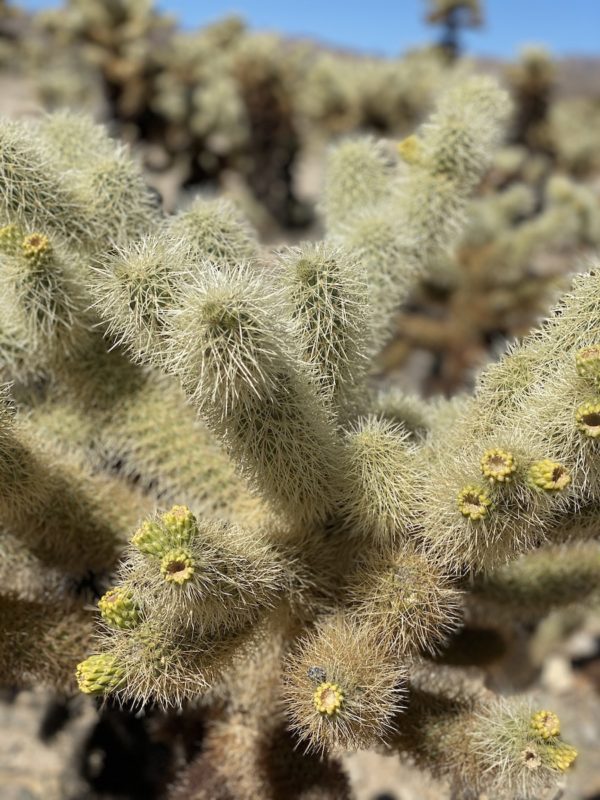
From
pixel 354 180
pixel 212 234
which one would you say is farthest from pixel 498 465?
pixel 354 180

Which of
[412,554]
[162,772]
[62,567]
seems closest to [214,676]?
[412,554]

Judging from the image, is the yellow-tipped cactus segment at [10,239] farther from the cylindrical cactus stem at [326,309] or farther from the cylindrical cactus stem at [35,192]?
the cylindrical cactus stem at [326,309]

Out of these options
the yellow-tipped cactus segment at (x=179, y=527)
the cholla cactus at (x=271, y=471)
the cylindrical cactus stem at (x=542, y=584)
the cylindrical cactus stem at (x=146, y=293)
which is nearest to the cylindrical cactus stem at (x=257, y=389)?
the cholla cactus at (x=271, y=471)

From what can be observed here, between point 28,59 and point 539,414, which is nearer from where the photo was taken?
point 539,414

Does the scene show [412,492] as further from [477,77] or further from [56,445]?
[477,77]

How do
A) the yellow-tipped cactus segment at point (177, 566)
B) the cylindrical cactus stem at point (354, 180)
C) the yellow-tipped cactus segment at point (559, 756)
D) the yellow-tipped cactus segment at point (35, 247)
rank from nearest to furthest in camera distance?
the yellow-tipped cactus segment at point (177, 566) → the yellow-tipped cactus segment at point (559, 756) → the yellow-tipped cactus segment at point (35, 247) → the cylindrical cactus stem at point (354, 180)

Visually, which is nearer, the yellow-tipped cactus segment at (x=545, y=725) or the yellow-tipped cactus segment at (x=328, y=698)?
the yellow-tipped cactus segment at (x=328, y=698)

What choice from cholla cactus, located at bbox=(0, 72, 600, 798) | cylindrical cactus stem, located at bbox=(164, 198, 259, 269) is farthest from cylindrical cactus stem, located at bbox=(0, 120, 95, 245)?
cylindrical cactus stem, located at bbox=(164, 198, 259, 269)
